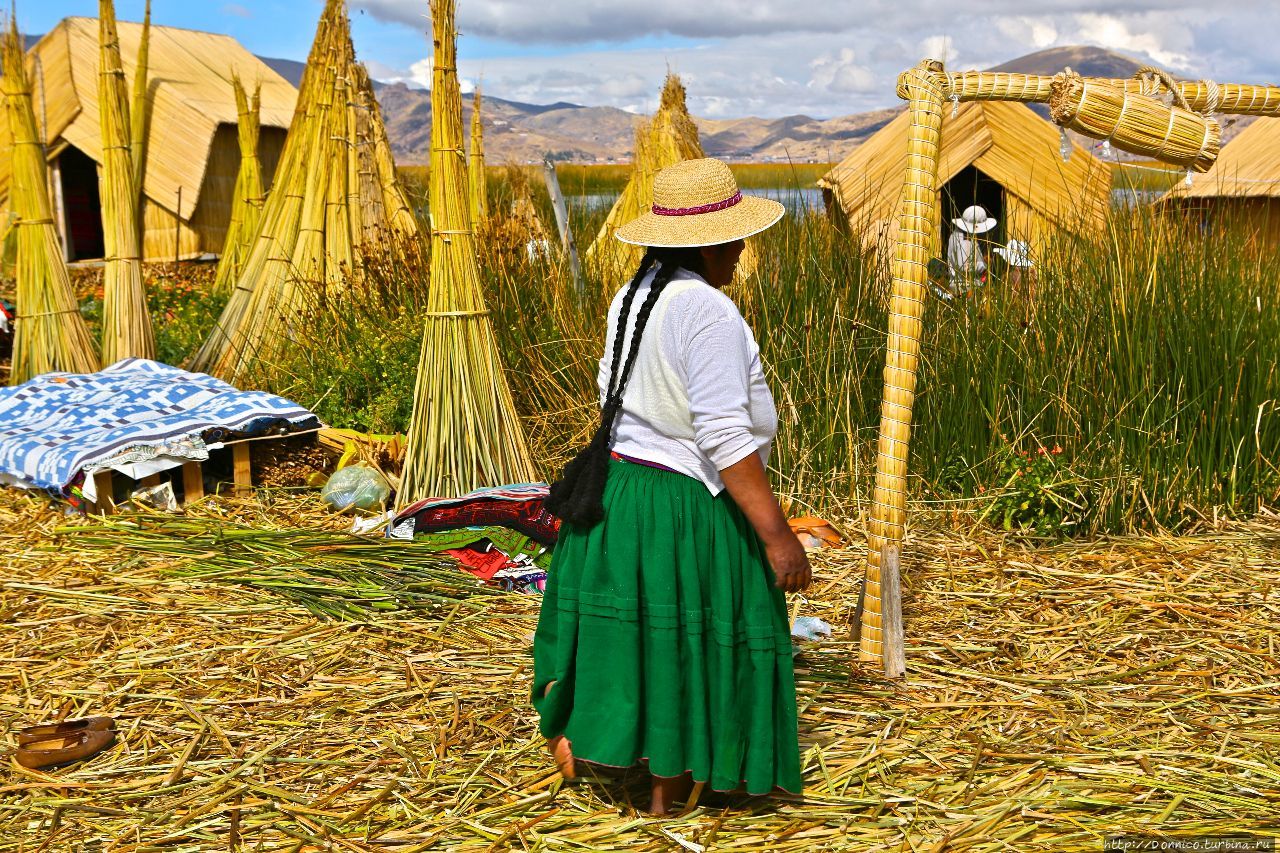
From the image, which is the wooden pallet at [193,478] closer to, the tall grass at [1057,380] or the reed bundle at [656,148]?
the tall grass at [1057,380]

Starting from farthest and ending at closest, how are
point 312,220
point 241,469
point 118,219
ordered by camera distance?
point 312,220, point 118,219, point 241,469

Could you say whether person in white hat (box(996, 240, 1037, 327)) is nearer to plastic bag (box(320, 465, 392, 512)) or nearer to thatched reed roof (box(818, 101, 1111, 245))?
plastic bag (box(320, 465, 392, 512))

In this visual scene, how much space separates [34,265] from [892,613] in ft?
17.0

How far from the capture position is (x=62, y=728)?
2.95 meters

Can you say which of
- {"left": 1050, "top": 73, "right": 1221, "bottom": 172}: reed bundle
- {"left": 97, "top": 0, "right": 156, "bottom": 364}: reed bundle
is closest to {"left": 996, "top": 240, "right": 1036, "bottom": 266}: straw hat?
{"left": 1050, "top": 73, "right": 1221, "bottom": 172}: reed bundle

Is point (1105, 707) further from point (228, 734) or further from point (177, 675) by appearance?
point (177, 675)

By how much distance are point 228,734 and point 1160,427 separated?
11.7ft

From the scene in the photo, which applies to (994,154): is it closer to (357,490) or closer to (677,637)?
(357,490)

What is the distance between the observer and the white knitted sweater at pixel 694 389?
2.28m

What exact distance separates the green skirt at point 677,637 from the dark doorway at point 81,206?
41.1 feet

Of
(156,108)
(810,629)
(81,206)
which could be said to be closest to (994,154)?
(810,629)

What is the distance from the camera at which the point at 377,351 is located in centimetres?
580

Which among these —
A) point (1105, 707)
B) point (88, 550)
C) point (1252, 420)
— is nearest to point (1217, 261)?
point (1252, 420)

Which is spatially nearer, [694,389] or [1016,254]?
[694,389]
